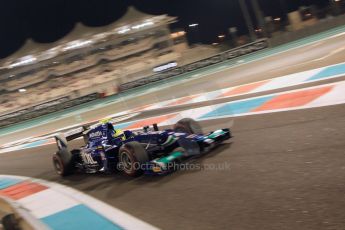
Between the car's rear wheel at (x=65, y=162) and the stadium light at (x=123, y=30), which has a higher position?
the stadium light at (x=123, y=30)

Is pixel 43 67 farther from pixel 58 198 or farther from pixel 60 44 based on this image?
pixel 58 198

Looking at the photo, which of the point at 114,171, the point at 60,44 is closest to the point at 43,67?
the point at 60,44

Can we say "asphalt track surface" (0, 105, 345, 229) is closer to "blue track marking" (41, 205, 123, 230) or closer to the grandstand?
"blue track marking" (41, 205, 123, 230)

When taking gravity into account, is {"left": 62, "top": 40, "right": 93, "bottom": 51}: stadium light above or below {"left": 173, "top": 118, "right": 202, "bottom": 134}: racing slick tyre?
above

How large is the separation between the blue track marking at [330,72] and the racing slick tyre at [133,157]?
5.71 meters

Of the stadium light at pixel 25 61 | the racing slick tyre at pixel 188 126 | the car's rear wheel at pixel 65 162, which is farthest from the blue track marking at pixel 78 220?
the stadium light at pixel 25 61

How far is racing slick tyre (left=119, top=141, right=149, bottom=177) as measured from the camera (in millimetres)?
6027

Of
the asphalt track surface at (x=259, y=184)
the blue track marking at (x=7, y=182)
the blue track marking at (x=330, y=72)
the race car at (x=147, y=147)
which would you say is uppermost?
the race car at (x=147, y=147)

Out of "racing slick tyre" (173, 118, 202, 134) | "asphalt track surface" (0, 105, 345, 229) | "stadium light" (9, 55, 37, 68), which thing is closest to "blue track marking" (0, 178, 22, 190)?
"asphalt track surface" (0, 105, 345, 229)

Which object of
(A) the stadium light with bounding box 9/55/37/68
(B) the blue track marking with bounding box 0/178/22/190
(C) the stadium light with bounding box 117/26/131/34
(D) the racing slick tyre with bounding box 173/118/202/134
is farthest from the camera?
(C) the stadium light with bounding box 117/26/131/34

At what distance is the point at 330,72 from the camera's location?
10.7 meters

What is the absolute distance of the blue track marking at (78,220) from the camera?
4.74 m

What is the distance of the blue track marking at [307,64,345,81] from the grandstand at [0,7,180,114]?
26.5 m

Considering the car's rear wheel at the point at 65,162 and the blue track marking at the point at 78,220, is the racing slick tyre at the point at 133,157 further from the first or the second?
the car's rear wheel at the point at 65,162
